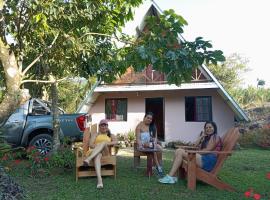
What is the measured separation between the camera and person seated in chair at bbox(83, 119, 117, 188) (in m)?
6.32

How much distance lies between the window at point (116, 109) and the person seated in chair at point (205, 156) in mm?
9694

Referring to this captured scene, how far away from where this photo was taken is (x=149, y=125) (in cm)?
786

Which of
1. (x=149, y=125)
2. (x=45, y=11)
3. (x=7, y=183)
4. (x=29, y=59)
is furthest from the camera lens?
(x=29, y=59)

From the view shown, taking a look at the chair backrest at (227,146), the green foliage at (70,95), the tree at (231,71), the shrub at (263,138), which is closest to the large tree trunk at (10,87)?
the chair backrest at (227,146)

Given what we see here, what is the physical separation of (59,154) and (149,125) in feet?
7.22

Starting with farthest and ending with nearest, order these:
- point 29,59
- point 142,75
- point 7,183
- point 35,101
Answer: point 142,75
point 35,101
point 29,59
point 7,183

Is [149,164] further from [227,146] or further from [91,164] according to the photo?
[227,146]

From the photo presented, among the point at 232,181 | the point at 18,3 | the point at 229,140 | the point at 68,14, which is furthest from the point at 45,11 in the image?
the point at 232,181

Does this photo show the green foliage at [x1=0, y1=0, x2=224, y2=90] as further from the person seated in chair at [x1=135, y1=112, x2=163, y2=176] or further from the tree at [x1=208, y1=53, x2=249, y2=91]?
the tree at [x1=208, y1=53, x2=249, y2=91]

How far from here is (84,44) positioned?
7.43 metres

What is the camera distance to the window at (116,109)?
53.3 ft

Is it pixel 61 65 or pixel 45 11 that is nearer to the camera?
pixel 45 11

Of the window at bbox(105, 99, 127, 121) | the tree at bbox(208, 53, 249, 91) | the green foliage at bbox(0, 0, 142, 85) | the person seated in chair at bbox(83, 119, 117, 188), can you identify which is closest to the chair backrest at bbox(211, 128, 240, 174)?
the person seated in chair at bbox(83, 119, 117, 188)

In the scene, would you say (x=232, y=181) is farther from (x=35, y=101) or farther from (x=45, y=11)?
(x=35, y=101)
